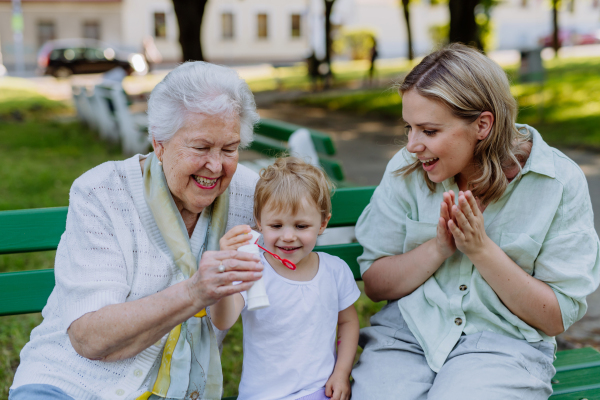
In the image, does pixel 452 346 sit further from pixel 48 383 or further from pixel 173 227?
pixel 48 383

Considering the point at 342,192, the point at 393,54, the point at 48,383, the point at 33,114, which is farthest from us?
the point at 393,54

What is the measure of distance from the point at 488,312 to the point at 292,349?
0.72 meters

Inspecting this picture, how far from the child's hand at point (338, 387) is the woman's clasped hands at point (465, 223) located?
644 millimetres

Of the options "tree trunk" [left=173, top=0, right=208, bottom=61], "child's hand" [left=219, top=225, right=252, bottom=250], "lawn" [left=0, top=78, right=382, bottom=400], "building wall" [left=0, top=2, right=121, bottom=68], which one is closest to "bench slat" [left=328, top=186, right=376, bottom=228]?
"child's hand" [left=219, top=225, right=252, bottom=250]

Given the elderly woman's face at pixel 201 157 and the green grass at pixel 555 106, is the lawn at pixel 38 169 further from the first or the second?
the green grass at pixel 555 106

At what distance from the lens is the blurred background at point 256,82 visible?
711 centimetres

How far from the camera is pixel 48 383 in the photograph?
6.69ft

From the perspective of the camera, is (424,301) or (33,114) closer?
(424,301)

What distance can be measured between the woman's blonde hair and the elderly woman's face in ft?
2.16

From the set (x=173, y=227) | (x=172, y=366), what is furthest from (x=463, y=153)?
(x=172, y=366)

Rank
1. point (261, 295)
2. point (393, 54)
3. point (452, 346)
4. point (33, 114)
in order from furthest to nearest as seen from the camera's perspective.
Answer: point (393, 54) → point (33, 114) → point (452, 346) → point (261, 295)

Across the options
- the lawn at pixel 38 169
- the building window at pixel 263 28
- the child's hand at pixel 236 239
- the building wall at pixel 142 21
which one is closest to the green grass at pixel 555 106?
the lawn at pixel 38 169

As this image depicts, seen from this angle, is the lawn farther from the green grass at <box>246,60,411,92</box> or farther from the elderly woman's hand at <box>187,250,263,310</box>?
the green grass at <box>246,60,411,92</box>

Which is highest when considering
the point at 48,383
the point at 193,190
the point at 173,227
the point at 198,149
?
the point at 198,149
